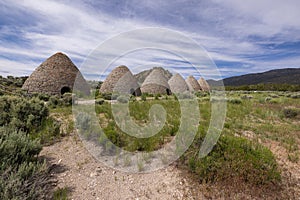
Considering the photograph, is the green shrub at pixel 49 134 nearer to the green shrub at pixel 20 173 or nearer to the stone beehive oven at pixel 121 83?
the green shrub at pixel 20 173

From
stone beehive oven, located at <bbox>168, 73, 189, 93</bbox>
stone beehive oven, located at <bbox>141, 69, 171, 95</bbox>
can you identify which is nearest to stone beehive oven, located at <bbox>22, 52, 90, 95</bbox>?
stone beehive oven, located at <bbox>141, 69, 171, 95</bbox>

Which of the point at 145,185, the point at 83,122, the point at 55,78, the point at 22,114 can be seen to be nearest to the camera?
the point at 145,185

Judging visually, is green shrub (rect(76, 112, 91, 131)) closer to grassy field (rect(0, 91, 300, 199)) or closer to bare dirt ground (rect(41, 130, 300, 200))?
grassy field (rect(0, 91, 300, 199))

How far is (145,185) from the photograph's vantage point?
297cm

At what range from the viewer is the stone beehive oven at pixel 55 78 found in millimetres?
14914

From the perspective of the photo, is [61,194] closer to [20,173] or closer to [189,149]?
[20,173]

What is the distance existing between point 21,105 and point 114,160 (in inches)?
148

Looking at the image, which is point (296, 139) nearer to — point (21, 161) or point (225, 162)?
point (225, 162)

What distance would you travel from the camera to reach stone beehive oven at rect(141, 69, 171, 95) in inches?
870

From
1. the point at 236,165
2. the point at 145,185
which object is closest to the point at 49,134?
the point at 145,185

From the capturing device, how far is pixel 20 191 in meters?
2.24

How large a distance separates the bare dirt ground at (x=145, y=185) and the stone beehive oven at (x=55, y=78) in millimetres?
13059

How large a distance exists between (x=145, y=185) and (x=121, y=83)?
15.9 m

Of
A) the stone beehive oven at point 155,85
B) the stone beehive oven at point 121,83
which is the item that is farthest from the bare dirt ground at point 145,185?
the stone beehive oven at point 155,85
